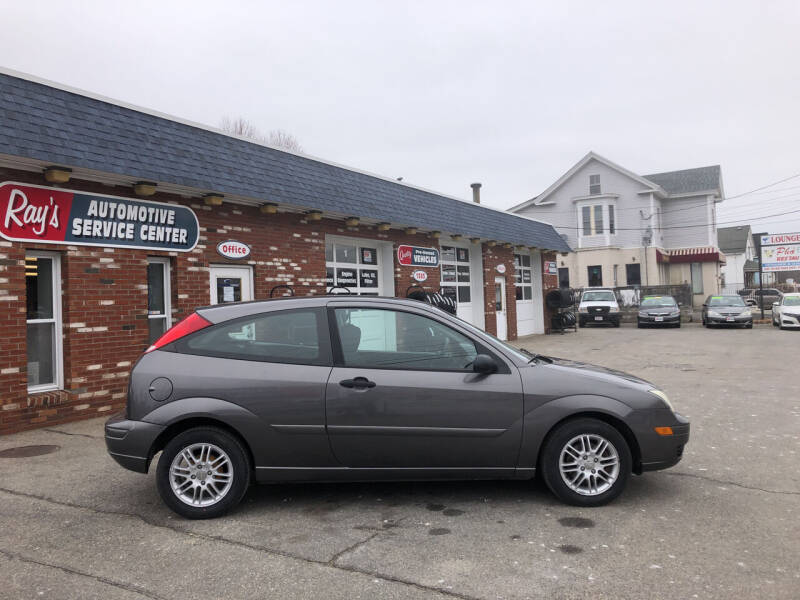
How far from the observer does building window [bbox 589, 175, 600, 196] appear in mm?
36969

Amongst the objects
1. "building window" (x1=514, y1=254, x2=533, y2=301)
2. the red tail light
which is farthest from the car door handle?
"building window" (x1=514, y1=254, x2=533, y2=301)

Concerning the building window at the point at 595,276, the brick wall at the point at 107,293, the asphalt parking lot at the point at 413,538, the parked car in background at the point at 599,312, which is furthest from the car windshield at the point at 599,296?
the asphalt parking lot at the point at 413,538

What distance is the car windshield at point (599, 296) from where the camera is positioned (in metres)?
26.8

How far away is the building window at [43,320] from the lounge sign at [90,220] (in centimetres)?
40

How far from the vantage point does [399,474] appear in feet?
14.1

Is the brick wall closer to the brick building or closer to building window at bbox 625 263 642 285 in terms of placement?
the brick building

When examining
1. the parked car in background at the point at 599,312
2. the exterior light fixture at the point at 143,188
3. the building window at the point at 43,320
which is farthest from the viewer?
the parked car in background at the point at 599,312

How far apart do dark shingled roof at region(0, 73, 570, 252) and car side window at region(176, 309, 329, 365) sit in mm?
3967

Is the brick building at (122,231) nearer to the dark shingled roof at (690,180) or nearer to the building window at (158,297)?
the building window at (158,297)

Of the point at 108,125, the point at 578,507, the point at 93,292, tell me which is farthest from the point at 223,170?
the point at 578,507

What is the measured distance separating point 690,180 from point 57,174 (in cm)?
3964

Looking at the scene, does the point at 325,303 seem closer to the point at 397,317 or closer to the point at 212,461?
the point at 397,317

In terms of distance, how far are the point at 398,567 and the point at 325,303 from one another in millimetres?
1997

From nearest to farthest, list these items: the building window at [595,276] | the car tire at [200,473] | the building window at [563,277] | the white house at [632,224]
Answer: the car tire at [200,473], the white house at [632,224], the building window at [595,276], the building window at [563,277]
